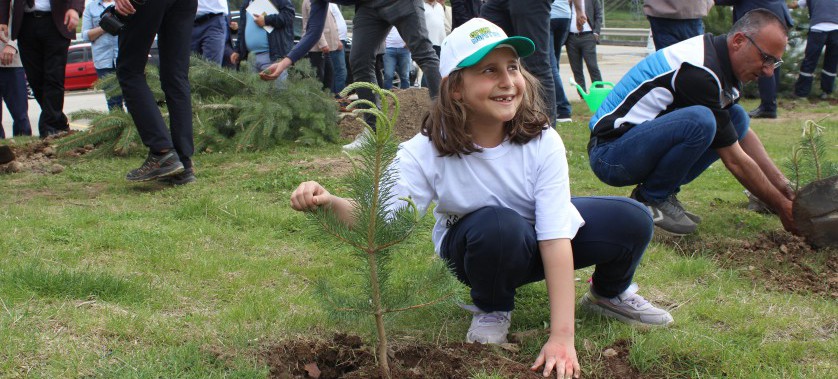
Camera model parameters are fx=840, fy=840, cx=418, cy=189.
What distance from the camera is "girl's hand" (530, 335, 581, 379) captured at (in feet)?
8.14

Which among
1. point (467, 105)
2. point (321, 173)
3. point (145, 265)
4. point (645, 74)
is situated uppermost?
point (467, 105)

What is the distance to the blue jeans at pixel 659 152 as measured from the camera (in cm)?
396

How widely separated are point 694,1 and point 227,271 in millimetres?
4658

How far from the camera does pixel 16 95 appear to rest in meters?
8.16

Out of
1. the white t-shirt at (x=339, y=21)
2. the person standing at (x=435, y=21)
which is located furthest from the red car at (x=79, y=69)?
the person standing at (x=435, y=21)

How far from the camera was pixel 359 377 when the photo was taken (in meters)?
2.41

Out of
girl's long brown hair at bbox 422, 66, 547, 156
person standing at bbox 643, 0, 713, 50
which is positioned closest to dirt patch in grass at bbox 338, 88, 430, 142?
person standing at bbox 643, 0, 713, 50

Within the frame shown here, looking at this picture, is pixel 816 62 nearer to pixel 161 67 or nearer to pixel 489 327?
pixel 161 67

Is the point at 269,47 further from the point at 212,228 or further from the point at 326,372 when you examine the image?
the point at 326,372

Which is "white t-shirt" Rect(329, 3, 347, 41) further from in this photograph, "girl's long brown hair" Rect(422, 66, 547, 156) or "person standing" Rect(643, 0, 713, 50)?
"girl's long brown hair" Rect(422, 66, 547, 156)

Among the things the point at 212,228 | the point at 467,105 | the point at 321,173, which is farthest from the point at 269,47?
the point at 467,105

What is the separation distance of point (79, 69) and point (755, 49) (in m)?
18.3

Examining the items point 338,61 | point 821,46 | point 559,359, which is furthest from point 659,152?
point 338,61

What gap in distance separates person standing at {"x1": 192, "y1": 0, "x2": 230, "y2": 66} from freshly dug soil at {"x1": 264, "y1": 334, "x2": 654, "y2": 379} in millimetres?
5878
